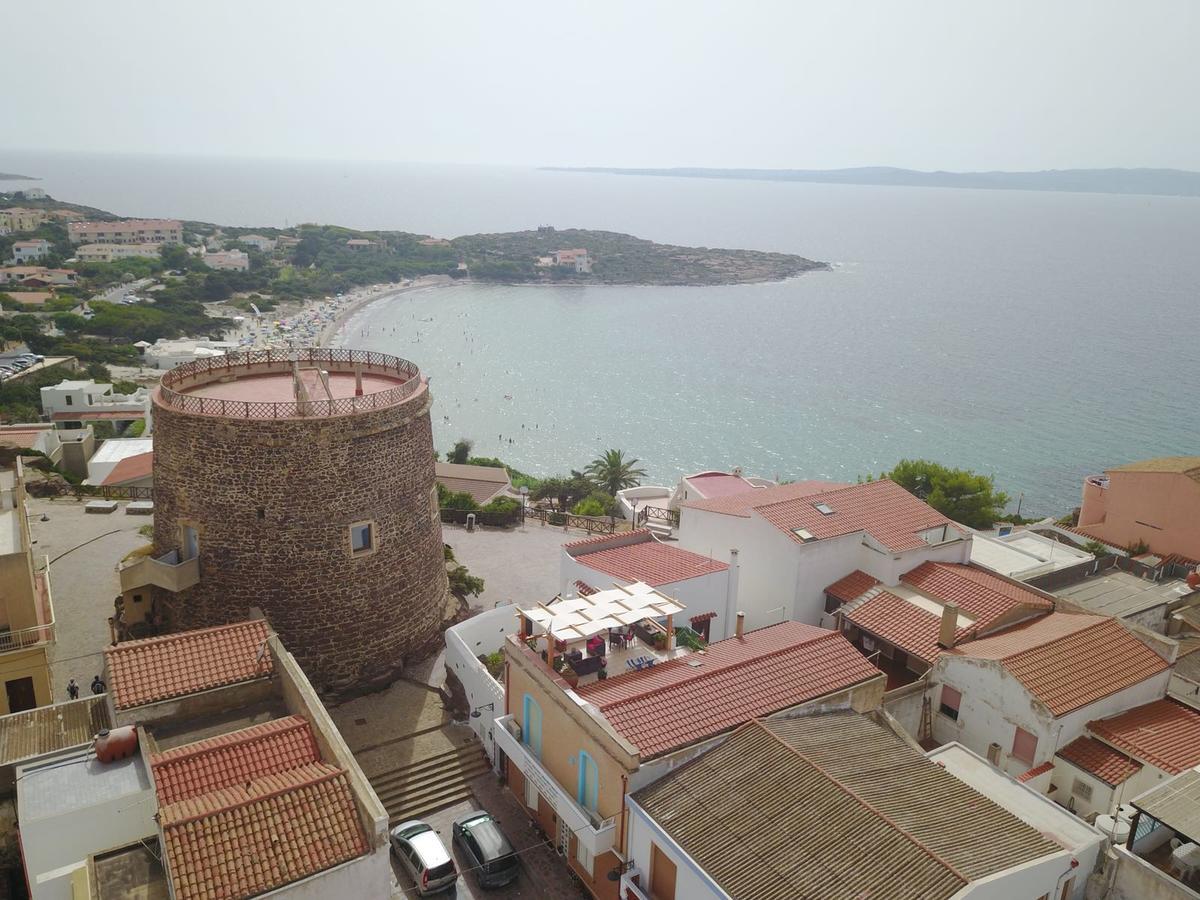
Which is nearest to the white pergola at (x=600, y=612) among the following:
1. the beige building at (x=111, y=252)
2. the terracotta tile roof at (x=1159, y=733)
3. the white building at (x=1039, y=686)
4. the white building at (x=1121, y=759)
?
the white building at (x=1039, y=686)

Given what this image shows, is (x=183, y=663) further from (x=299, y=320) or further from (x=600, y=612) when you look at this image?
(x=299, y=320)

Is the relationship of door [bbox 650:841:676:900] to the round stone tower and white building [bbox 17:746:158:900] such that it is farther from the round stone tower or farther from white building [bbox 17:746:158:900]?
the round stone tower

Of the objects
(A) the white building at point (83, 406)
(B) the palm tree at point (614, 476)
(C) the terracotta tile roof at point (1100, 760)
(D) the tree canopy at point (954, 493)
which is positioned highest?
(C) the terracotta tile roof at point (1100, 760)

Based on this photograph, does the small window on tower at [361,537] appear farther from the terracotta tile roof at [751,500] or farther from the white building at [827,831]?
the white building at [827,831]

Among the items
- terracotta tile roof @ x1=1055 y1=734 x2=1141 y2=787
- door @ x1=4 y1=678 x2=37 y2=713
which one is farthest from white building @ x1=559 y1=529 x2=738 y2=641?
door @ x1=4 y1=678 x2=37 y2=713

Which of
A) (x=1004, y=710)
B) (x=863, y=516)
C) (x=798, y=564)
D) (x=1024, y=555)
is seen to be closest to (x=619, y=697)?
(x=798, y=564)

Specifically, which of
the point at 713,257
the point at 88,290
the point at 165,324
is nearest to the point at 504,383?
the point at 165,324
